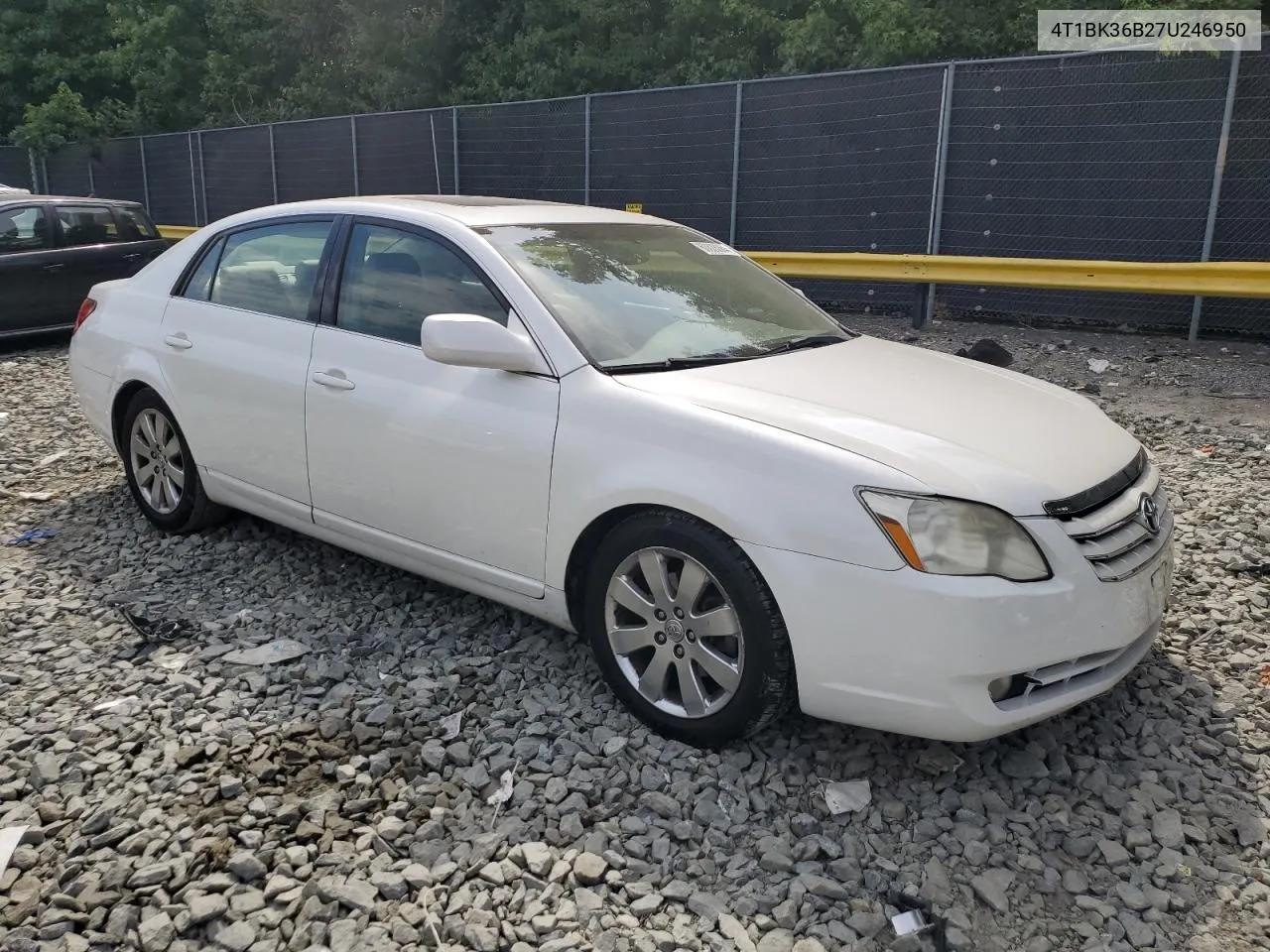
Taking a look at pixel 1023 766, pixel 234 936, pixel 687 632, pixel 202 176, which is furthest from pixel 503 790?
pixel 202 176

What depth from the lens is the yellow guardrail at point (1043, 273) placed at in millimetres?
8445

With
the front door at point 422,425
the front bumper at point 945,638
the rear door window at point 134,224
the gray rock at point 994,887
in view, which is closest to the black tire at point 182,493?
the front door at point 422,425

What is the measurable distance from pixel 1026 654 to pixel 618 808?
1.20 m

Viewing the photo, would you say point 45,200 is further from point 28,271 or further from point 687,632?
point 687,632

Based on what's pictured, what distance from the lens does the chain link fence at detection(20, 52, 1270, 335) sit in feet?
31.3

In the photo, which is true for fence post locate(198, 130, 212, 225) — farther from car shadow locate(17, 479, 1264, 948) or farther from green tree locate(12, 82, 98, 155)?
car shadow locate(17, 479, 1264, 948)

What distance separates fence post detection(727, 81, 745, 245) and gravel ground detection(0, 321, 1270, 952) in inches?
346

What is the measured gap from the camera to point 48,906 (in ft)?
8.84

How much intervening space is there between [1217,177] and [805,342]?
721 centimetres

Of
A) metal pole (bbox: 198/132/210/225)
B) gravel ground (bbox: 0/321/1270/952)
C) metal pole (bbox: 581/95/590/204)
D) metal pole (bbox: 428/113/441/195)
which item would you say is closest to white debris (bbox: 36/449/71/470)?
gravel ground (bbox: 0/321/1270/952)

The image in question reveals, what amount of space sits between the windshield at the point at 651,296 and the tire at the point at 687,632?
66 centimetres

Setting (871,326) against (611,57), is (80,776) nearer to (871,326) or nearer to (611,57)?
(871,326)

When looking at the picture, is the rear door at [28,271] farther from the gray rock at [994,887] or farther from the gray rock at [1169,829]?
the gray rock at [1169,829]

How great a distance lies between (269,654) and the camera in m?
4.01
